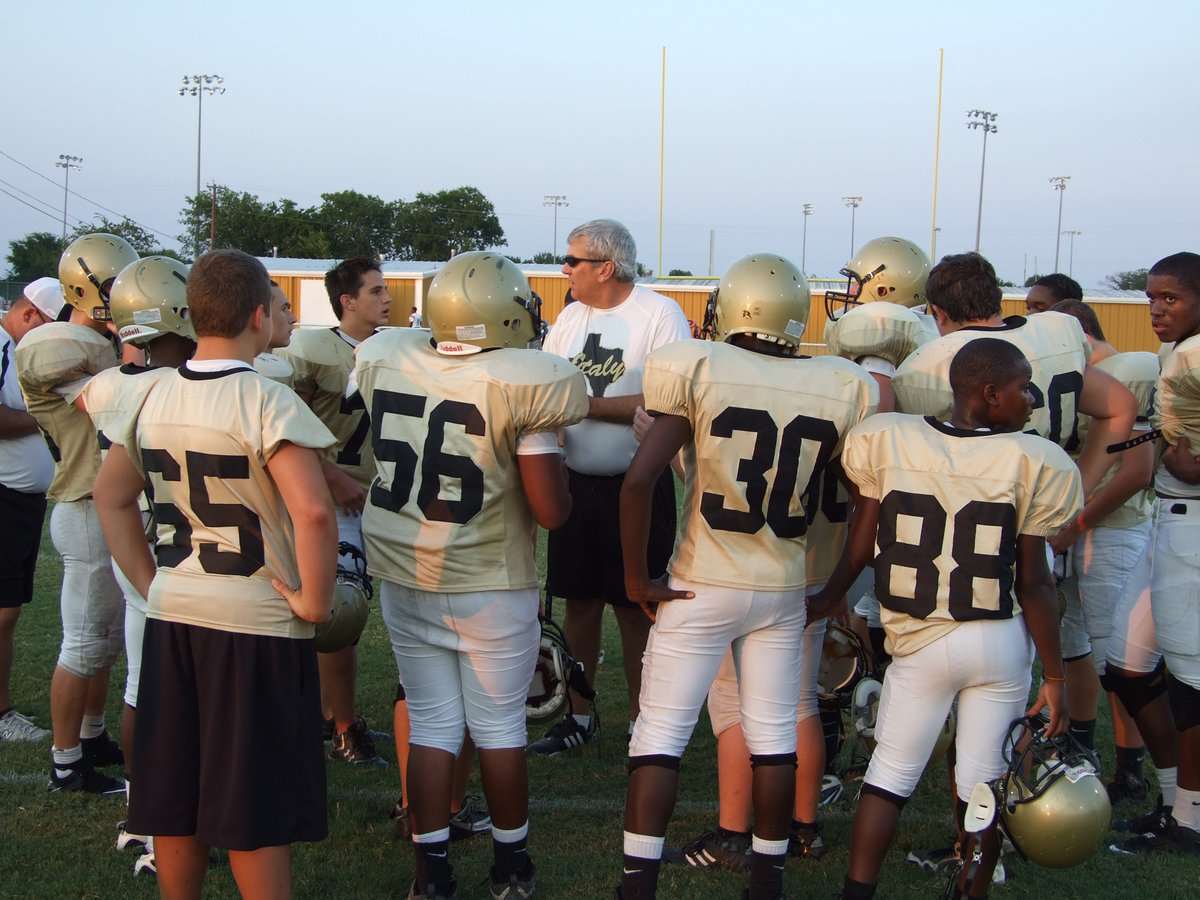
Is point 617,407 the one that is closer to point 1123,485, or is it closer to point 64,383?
point 1123,485

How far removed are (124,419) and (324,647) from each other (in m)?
1.37

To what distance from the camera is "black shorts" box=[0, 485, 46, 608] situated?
4.88 m

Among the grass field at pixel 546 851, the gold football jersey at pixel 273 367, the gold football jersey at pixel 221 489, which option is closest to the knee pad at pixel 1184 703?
the grass field at pixel 546 851

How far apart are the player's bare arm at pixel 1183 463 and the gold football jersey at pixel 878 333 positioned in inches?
39.0

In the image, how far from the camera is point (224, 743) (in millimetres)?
2764

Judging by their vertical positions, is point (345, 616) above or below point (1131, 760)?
above

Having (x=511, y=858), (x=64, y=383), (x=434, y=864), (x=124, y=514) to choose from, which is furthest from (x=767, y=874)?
(x=64, y=383)

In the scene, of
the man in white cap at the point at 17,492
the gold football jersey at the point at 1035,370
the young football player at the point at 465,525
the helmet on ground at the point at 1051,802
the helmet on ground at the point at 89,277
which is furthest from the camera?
the man in white cap at the point at 17,492

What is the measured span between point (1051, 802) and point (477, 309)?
2.24 metres

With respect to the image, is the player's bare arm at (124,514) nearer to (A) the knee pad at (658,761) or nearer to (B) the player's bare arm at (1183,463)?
(A) the knee pad at (658,761)

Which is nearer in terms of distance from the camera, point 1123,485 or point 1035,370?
point 1035,370

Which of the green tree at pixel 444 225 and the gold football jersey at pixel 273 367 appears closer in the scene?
the gold football jersey at pixel 273 367

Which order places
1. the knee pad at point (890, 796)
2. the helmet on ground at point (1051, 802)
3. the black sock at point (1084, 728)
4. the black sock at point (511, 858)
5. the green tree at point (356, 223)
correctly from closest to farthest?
the helmet on ground at point (1051, 802), the knee pad at point (890, 796), the black sock at point (511, 858), the black sock at point (1084, 728), the green tree at point (356, 223)

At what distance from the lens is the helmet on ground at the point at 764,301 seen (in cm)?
336
